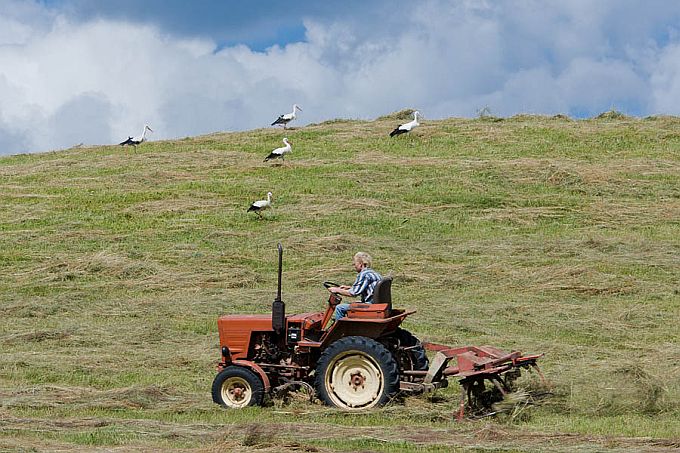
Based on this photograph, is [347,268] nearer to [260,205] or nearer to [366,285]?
[260,205]

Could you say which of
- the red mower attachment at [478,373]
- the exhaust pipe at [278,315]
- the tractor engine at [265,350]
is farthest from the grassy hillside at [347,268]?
the exhaust pipe at [278,315]

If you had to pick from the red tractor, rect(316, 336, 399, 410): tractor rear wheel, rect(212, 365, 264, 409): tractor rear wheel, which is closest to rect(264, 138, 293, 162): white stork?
the red tractor

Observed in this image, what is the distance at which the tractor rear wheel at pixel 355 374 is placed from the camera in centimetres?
1052

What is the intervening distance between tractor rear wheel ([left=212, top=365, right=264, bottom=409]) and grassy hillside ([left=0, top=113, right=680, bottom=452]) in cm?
19

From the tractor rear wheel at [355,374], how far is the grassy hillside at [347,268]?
287mm

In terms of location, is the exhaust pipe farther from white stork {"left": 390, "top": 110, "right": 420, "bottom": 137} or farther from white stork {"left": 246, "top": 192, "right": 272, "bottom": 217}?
white stork {"left": 390, "top": 110, "right": 420, "bottom": 137}

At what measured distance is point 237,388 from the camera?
11.1m

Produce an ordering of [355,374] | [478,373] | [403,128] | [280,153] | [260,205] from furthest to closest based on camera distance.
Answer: [403,128]
[280,153]
[260,205]
[355,374]
[478,373]

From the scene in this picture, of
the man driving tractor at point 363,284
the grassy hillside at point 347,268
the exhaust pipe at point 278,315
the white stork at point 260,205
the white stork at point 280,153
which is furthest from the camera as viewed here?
the white stork at point 280,153

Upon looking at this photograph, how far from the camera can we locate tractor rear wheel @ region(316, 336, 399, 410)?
1052cm

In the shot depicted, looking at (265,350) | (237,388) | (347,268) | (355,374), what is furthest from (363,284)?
(347,268)

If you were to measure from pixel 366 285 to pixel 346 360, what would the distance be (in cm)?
82

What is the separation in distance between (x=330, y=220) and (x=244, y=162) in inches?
311

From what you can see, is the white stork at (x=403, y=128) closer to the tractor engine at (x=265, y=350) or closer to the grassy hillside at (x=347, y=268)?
the grassy hillside at (x=347, y=268)
